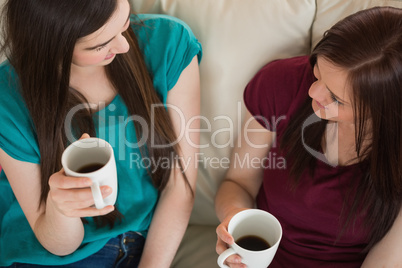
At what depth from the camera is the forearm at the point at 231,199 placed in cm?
113

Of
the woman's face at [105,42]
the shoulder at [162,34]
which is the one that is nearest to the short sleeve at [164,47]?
the shoulder at [162,34]

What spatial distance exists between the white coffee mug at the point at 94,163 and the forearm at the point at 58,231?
0.19 m

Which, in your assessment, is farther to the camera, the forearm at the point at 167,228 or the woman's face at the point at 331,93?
the forearm at the point at 167,228

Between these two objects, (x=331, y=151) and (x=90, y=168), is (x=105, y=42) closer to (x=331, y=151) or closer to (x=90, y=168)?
(x=90, y=168)

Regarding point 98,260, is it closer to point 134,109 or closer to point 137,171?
point 137,171

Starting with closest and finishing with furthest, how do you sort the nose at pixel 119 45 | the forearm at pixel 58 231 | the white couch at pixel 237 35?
the nose at pixel 119 45 < the forearm at pixel 58 231 < the white couch at pixel 237 35

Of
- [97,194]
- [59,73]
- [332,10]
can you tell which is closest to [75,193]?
[97,194]

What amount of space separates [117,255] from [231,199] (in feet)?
1.19

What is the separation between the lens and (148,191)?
1.23 m

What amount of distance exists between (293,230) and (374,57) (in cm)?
52

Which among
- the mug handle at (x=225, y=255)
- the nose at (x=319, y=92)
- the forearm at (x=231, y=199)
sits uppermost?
the nose at (x=319, y=92)

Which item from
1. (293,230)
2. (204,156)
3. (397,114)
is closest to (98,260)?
(204,156)

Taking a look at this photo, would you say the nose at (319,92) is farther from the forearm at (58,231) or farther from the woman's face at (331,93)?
the forearm at (58,231)

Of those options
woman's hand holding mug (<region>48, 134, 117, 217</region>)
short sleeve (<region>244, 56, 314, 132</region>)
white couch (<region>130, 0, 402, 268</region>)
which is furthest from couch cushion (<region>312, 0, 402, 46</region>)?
woman's hand holding mug (<region>48, 134, 117, 217</region>)
